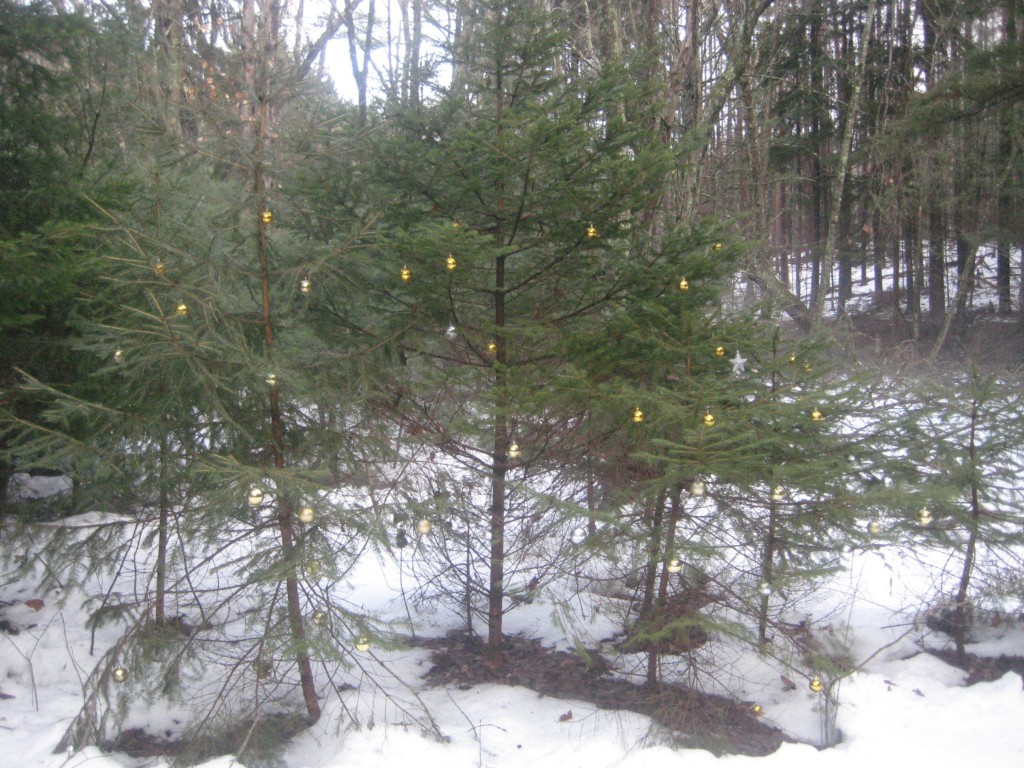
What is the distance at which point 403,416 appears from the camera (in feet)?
19.1

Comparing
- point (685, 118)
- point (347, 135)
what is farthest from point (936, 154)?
point (347, 135)

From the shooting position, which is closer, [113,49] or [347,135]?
[347,135]

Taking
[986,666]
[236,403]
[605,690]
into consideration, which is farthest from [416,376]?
[986,666]

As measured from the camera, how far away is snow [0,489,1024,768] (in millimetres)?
4863

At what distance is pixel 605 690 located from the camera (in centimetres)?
598

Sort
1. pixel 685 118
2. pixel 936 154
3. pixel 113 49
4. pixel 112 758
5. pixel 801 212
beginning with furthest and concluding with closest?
1. pixel 801 212
2. pixel 936 154
3. pixel 685 118
4. pixel 113 49
5. pixel 112 758

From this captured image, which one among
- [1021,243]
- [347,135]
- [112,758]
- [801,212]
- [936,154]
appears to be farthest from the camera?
[801,212]

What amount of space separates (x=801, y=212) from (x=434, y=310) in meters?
18.8

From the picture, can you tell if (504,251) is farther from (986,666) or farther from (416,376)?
(986,666)

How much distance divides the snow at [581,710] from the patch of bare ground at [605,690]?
15 cm

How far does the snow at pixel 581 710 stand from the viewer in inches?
191

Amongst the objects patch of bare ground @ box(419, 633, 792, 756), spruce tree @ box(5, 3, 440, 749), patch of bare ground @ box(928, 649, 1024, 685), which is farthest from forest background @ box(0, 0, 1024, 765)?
patch of bare ground @ box(419, 633, 792, 756)

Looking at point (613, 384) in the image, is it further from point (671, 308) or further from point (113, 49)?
point (113, 49)

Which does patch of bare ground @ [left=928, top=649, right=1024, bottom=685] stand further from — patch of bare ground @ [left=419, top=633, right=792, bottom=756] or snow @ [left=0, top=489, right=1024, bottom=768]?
patch of bare ground @ [left=419, top=633, right=792, bottom=756]
